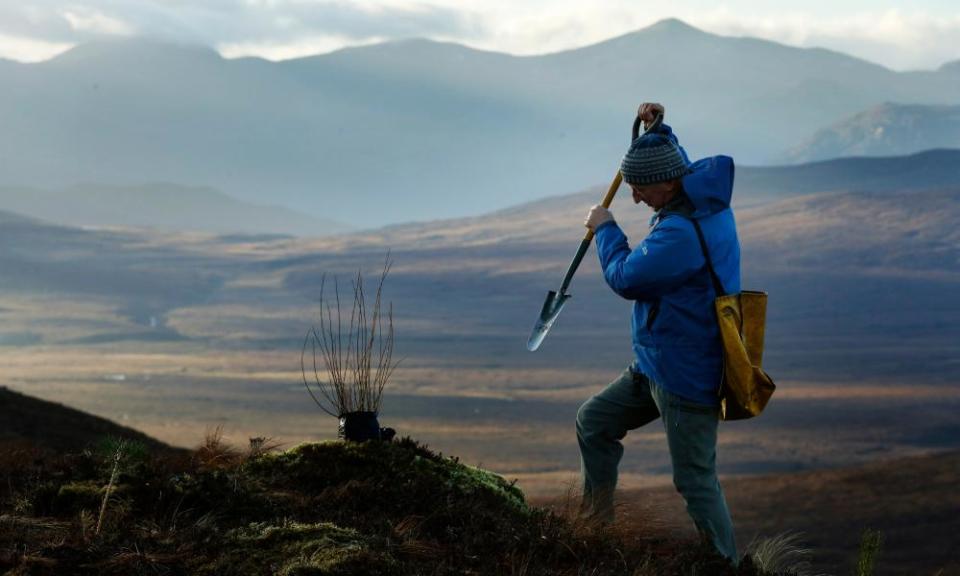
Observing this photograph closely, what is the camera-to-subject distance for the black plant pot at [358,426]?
5.66 meters

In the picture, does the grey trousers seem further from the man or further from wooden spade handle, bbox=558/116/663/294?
wooden spade handle, bbox=558/116/663/294

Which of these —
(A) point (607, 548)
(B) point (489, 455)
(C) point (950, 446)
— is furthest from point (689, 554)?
(C) point (950, 446)

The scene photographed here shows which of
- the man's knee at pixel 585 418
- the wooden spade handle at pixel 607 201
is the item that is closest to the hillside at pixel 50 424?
the wooden spade handle at pixel 607 201

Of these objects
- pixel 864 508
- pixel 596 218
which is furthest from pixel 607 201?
pixel 864 508

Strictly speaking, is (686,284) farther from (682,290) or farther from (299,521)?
(299,521)

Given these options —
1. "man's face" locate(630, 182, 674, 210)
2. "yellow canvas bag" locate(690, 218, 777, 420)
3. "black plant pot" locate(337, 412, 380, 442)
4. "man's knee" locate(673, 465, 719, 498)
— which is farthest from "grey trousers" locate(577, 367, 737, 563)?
"black plant pot" locate(337, 412, 380, 442)

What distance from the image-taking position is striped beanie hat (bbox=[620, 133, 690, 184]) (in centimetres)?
487

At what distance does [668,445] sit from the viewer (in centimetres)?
486

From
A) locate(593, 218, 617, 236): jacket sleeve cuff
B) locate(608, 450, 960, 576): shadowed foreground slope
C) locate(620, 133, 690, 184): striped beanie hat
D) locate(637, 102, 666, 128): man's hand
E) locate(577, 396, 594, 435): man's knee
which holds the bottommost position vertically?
locate(608, 450, 960, 576): shadowed foreground slope

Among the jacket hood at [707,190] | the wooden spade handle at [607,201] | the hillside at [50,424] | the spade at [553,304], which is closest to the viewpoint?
the jacket hood at [707,190]

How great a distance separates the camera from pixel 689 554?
4.66 meters

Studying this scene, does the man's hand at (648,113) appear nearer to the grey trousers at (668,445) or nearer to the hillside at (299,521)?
the grey trousers at (668,445)

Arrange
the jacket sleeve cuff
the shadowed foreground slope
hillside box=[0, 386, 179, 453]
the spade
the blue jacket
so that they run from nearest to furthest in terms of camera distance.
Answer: the blue jacket → the jacket sleeve cuff → the spade → hillside box=[0, 386, 179, 453] → the shadowed foreground slope

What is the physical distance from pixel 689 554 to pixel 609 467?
0.76m
